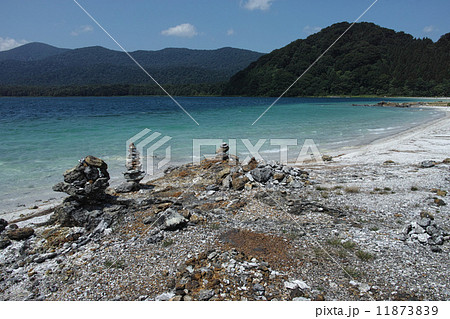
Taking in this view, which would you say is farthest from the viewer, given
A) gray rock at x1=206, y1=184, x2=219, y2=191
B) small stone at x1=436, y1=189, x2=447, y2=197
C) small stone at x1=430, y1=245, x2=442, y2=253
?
gray rock at x1=206, y1=184, x2=219, y2=191

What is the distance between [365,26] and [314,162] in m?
195

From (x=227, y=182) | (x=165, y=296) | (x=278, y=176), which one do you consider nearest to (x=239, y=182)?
(x=227, y=182)

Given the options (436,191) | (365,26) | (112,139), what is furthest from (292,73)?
(436,191)

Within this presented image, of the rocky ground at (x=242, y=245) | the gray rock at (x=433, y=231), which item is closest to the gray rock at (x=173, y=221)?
the rocky ground at (x=242, y=245)

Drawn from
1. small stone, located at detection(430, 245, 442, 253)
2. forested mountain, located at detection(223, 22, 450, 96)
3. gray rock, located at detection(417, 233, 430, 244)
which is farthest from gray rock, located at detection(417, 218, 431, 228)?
forested mountain, located at detection(223, 22, 450, 96)

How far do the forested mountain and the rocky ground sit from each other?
5095 inches

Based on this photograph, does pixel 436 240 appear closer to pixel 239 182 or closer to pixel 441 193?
pixel 441 193

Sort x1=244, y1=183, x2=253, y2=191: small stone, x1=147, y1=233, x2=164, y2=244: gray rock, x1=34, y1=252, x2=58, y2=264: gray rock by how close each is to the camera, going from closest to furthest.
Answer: x1=34, y1=252, x2=58, y2=264: gray rock < x1=147, y1=233, x2=164, y2=244: gray rock < x1=244, y1=183, x2=253, y2=191: small stone

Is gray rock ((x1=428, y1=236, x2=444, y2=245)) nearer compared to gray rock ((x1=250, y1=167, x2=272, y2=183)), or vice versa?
gray rock ((x1=428, y1=236, x2=444, y2=245))

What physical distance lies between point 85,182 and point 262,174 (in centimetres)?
551

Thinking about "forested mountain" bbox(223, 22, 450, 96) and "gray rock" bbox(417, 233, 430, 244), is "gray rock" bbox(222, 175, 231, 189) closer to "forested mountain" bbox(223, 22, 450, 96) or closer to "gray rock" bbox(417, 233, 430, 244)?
"gray rock" bbox(417, 233, 430, 244)
